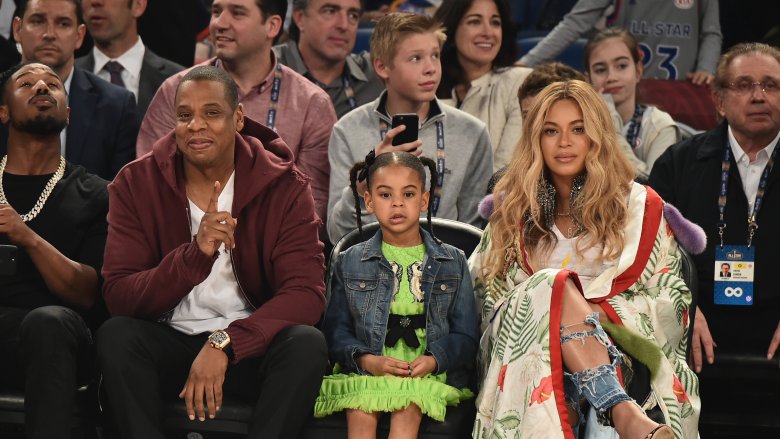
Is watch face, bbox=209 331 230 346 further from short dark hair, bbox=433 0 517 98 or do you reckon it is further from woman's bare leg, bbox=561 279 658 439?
short dark hair, bbox=433 0 517 98

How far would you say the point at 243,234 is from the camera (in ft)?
13.0

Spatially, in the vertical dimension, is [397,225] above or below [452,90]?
below

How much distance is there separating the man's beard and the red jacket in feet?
2.00

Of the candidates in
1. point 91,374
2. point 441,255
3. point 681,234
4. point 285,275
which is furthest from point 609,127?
point 91,374

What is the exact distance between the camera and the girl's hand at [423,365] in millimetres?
3730

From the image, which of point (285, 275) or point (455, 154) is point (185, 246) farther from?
point (455, 154)

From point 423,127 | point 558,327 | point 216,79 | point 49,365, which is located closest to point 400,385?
point 558,327

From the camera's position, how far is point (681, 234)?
4.04 meters

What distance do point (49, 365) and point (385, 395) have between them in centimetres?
105

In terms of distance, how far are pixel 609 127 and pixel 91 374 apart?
1.94 metres

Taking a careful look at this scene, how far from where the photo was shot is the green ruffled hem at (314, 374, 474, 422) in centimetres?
363

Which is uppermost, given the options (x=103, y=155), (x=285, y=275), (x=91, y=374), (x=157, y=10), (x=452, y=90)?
(x=157, y=10)

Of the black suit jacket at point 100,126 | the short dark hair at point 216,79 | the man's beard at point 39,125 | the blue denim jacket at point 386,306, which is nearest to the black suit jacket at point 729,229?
the blue denim jacket at point 386,306

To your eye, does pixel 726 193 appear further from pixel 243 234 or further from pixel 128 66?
pixel 128 66
